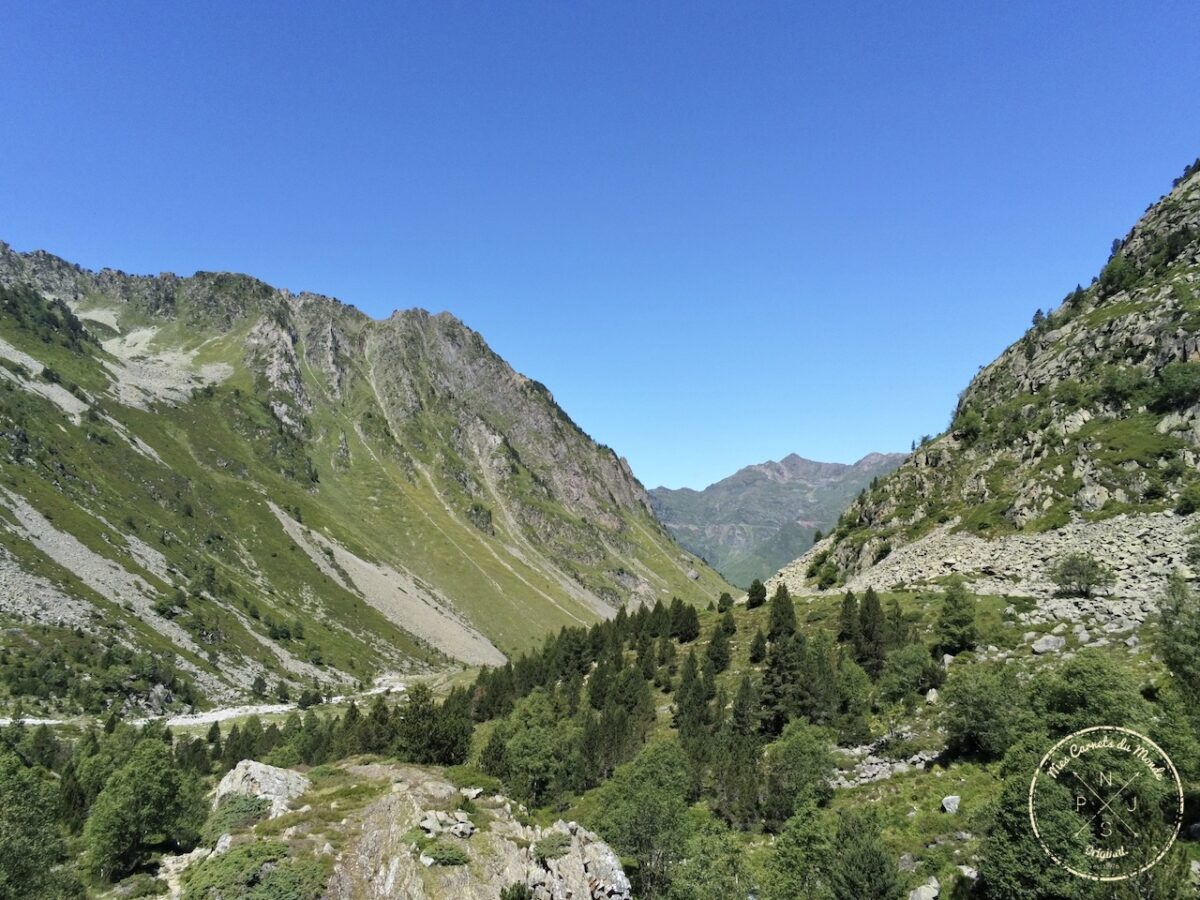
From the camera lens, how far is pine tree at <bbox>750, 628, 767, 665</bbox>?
271 ft

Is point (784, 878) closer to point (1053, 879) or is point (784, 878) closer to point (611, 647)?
point (1053, 879)

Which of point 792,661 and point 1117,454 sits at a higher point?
point 1117,454

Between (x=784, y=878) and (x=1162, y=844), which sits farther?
(x=784, y=878)

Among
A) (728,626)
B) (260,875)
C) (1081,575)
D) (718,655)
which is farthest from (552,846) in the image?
(728,626)

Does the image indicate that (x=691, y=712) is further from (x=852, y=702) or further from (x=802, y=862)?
(x=802, y=862)

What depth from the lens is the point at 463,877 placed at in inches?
1234

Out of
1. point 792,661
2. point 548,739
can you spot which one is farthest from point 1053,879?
point 548,739

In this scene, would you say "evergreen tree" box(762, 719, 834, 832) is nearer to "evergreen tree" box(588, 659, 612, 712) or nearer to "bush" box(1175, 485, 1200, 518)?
"evergreen tree" box(588, 659, 612, 712)

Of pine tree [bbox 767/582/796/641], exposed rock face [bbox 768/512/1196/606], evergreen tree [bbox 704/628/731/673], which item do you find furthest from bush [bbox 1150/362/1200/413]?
evergreen tree [bbox 704/628/731/673]

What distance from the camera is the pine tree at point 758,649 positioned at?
8262cm

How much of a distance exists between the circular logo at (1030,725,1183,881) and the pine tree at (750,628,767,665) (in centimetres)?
5571

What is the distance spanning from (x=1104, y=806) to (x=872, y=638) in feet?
146

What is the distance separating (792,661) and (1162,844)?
147 feet

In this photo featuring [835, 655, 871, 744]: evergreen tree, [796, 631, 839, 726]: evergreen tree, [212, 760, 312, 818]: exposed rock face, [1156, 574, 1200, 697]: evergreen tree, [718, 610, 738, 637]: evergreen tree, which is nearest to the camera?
[1156, 574, 1200, 697]: evergreen tree
